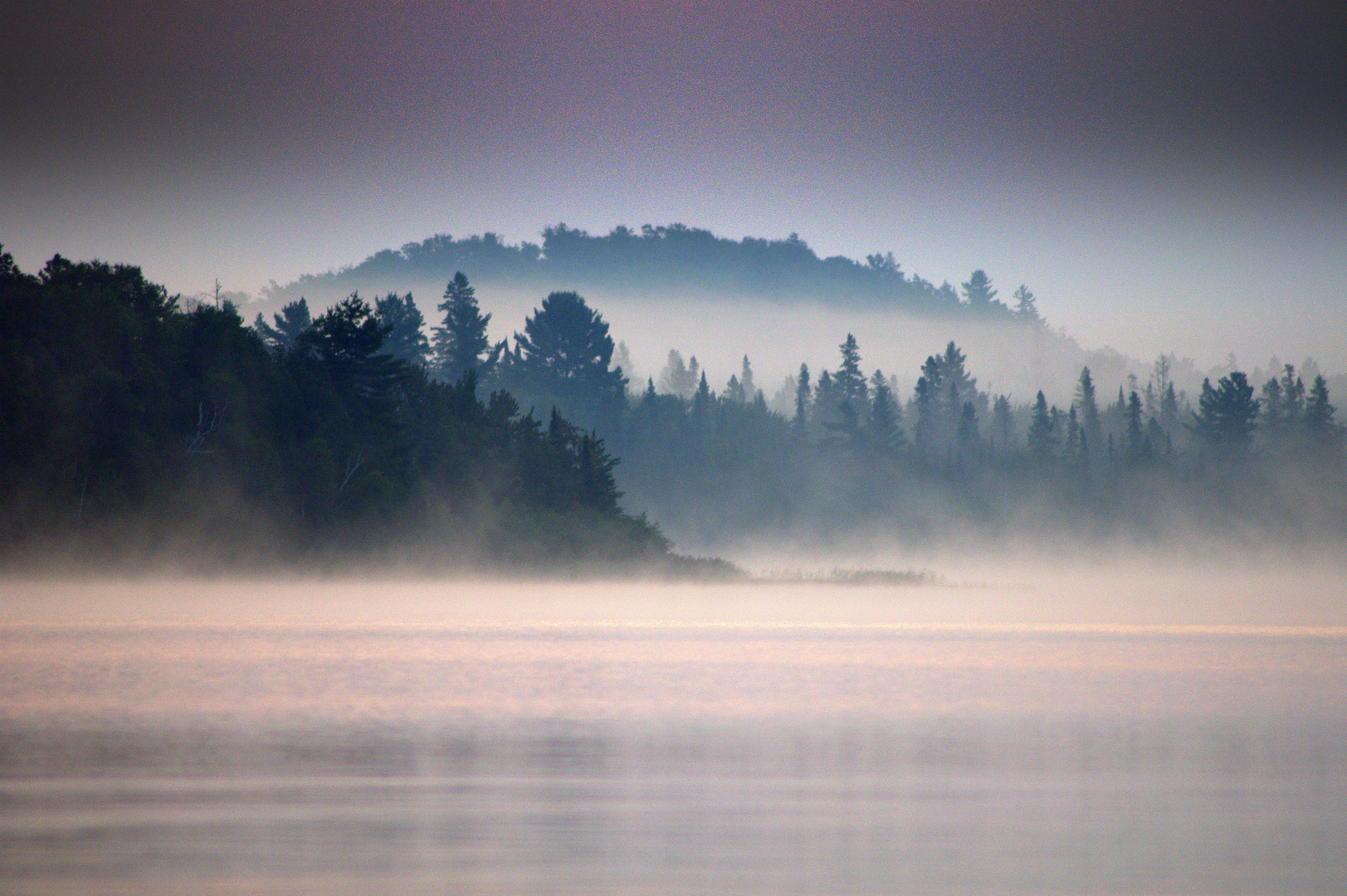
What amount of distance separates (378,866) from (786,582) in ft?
206

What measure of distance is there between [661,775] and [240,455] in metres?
56.4

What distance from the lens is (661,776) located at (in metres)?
14.7

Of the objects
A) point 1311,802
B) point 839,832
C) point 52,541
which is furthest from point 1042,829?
point 52,541

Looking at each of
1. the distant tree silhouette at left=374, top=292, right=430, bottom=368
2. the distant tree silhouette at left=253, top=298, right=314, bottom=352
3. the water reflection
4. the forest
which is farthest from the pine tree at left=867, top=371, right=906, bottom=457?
the water reflection

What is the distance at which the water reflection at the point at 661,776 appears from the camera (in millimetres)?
10797

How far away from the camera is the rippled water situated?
35.4 feet

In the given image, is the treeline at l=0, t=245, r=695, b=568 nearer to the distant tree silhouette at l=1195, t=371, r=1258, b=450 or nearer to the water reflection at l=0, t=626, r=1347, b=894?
the water reflection at l=0, t=626, r=1347, b=894

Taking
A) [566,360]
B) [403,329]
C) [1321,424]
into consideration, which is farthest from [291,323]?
[1321,424]

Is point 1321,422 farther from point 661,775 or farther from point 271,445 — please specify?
point 661,775

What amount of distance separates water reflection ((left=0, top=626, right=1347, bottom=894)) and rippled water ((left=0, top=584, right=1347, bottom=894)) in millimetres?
53

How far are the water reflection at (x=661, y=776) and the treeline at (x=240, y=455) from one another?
3623cm

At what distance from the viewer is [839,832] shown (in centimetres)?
1212

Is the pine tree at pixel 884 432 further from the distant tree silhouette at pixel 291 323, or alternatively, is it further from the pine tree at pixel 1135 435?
the distant tree silhouette at pixel 291 323

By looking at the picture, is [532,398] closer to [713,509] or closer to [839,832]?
[713,509]
